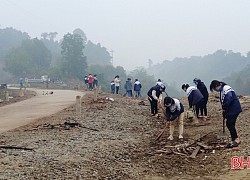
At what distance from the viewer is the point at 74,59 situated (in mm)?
69312

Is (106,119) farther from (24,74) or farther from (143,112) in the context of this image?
(24,74)

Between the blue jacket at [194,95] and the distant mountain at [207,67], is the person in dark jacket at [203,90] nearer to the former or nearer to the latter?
the blue jacket at [194,95]

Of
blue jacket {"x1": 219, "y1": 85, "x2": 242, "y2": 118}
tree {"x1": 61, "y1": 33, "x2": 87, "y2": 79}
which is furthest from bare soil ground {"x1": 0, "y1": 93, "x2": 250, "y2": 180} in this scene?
tree {"x1": 61, "y1": 33, "x2": 87, "y2": 79}

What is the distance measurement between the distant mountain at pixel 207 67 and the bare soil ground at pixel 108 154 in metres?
106

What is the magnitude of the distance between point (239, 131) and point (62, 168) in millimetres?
6553

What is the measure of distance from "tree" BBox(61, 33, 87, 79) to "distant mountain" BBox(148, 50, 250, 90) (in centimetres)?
5236

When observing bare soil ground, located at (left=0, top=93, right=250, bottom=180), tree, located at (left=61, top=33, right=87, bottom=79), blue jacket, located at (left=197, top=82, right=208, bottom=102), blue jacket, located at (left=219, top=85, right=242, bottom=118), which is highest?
tree, located at (left=61, top=33, right=87, bottom=79)

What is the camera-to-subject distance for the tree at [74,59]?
227 feet

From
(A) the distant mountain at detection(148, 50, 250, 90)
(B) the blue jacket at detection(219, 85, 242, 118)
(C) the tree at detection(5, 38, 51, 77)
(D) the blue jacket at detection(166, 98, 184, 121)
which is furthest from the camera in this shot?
(A) the distant mountain at detection(148, 50, 250, 90)

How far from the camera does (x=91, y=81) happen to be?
32.1 meters

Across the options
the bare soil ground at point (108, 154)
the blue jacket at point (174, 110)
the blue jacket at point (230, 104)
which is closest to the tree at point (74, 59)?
the bare soil ground at point (108, 154)

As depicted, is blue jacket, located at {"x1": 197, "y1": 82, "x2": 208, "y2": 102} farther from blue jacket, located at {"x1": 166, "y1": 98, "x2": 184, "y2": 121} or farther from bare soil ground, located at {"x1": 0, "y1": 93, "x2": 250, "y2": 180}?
blue jacket, located at {"x1": 166, "y1": 98, "x2": 184, "y2": 121}

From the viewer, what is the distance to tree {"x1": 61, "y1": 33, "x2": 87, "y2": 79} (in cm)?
6925

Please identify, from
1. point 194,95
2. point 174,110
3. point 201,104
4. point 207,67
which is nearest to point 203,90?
point 201,104
